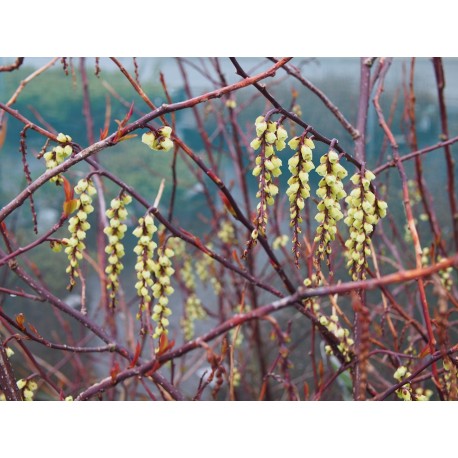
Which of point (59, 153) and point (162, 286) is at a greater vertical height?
point (59, 153)

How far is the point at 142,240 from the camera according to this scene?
542 millimetres

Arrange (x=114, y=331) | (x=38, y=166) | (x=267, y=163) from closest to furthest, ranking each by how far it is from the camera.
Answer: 1. (x=267, y=163)
2. (x=114, y=331)
3. (x=38, y=166)

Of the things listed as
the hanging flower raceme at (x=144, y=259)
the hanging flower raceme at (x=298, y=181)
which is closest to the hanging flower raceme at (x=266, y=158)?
the hanging flower raceme at (x=298, y=181)

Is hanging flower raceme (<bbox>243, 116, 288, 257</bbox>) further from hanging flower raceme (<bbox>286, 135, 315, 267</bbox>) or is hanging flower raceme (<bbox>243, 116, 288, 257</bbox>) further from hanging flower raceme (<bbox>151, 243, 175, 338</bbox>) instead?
hanging flower raceme (<bbox>151, 243, 175, 338</bbox>)

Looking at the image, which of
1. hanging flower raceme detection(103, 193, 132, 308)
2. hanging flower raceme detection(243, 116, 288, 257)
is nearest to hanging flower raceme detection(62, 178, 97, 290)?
hanging flower raceme detection(103, 193, 132, 308)

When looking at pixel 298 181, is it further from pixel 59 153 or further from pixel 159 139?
pixel 59 153

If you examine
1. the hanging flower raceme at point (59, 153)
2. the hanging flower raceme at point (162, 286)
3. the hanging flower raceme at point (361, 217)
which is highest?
the hanging flower raceme at point (59, 153)

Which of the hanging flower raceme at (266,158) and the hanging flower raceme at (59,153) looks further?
the hanging flower raceme at (59,153)

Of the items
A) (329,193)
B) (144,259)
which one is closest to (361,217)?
(329,193)

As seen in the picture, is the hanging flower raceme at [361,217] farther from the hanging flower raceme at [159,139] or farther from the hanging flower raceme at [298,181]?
the hanging flower raceme at [159,139]

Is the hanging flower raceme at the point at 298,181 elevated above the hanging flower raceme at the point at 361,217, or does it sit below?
above
